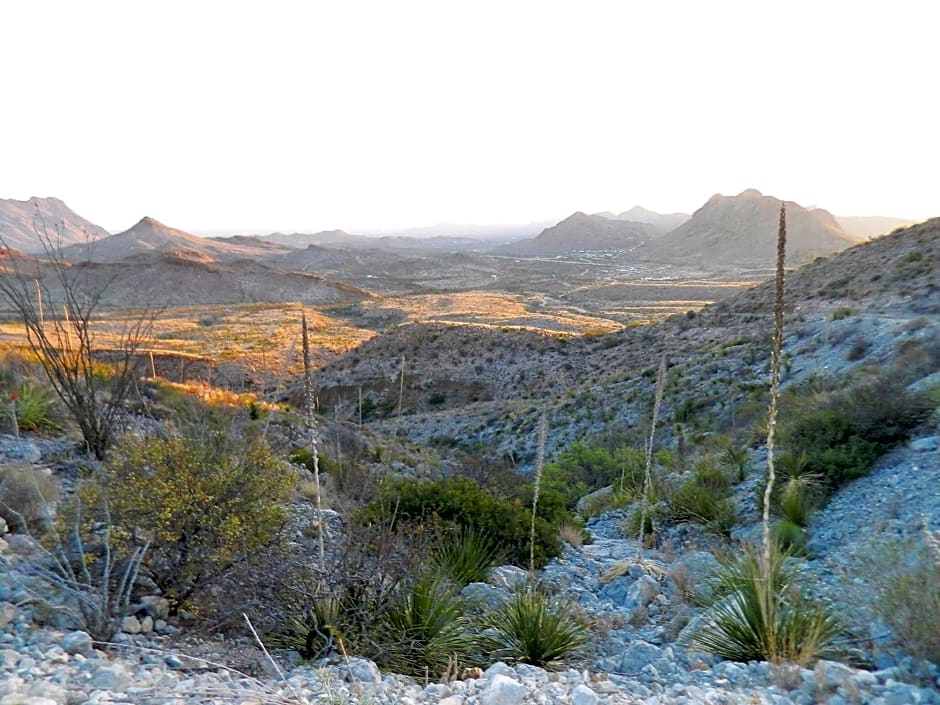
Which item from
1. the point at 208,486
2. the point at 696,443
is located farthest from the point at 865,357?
the point at 208,486

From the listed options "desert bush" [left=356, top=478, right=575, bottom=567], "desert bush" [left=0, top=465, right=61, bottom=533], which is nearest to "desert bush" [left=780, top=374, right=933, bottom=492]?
"desert bush" [left=356, top=478, right=575, bottom=567]

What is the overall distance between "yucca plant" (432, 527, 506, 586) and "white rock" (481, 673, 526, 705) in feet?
5.34

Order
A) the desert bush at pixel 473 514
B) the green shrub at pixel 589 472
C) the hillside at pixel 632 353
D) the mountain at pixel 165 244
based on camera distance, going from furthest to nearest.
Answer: the mountain at pixel 165 244
the hillside at pixel 632 353
the green shrub at pixel 589 472
the desert bush at pixel 473 514

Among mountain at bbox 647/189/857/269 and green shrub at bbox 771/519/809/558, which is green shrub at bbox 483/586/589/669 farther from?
mountain at bbox 647/189/857/269

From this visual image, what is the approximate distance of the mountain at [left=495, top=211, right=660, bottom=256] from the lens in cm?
17425

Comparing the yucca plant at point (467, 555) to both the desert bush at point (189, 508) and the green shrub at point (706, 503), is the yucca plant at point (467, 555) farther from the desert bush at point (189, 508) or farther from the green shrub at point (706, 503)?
the green shrub at point (706, 503)

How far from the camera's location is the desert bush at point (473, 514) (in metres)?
6.49

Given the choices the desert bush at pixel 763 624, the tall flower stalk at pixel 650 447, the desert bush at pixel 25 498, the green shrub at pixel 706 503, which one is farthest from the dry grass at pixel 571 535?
the desert bush at pixel 25 498

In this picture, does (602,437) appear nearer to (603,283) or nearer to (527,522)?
(527,522)

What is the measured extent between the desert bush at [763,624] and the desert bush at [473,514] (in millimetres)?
2299

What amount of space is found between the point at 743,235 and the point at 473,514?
447 ft

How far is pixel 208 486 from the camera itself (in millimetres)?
4805

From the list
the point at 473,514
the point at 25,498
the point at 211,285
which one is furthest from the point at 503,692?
the point at 211,285

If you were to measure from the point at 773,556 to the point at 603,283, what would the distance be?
8527 cm
